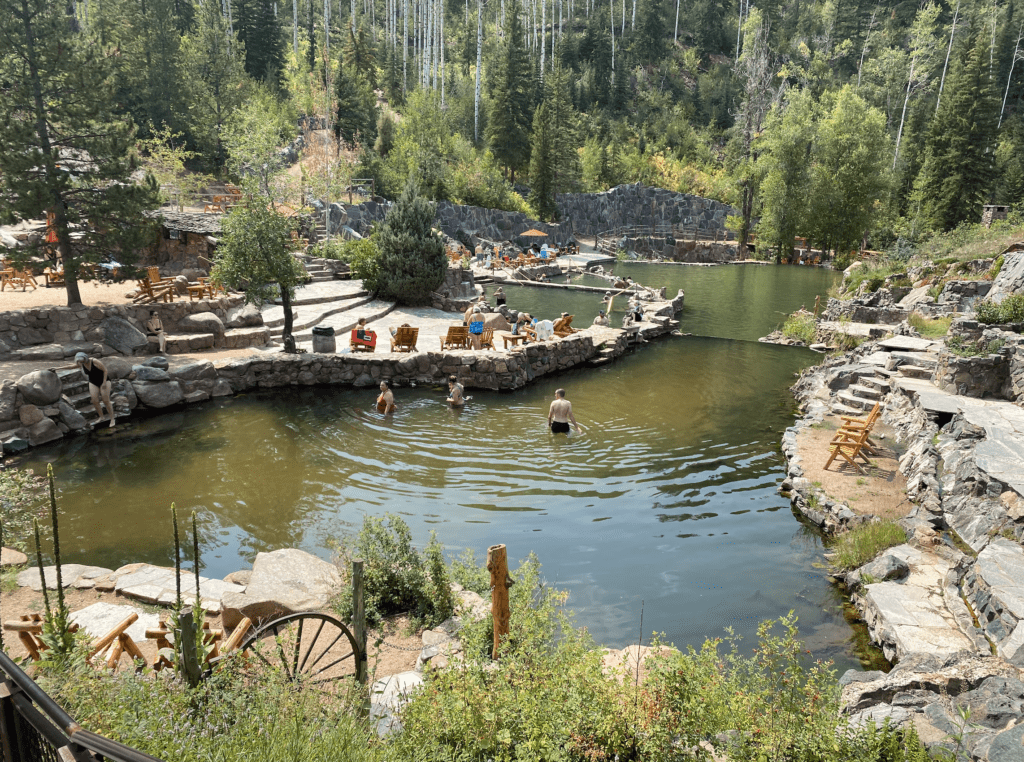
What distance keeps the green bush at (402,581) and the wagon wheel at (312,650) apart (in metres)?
0.43

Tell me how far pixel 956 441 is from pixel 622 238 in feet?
133

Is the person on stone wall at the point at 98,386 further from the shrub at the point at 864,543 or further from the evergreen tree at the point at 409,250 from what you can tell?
the shrub at the point at 864,543

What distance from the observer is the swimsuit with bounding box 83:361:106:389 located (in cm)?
1171

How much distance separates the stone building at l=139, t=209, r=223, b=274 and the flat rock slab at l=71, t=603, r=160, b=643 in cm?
1843

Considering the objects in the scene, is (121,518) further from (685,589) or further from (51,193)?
(51,193)

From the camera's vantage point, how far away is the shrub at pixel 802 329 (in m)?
20.8

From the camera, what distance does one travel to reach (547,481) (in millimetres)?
10328

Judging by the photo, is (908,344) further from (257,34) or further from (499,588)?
(257,34)

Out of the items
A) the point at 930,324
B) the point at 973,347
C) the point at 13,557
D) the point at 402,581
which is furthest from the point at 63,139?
the point at 930,324

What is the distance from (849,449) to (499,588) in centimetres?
792

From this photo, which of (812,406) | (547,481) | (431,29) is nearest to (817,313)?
(812,406)

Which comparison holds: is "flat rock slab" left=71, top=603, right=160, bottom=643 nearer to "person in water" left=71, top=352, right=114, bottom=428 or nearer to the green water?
the green water

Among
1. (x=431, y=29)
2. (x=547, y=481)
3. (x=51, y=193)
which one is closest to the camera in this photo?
(x=547, y=481)

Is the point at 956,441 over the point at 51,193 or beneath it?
beneath
